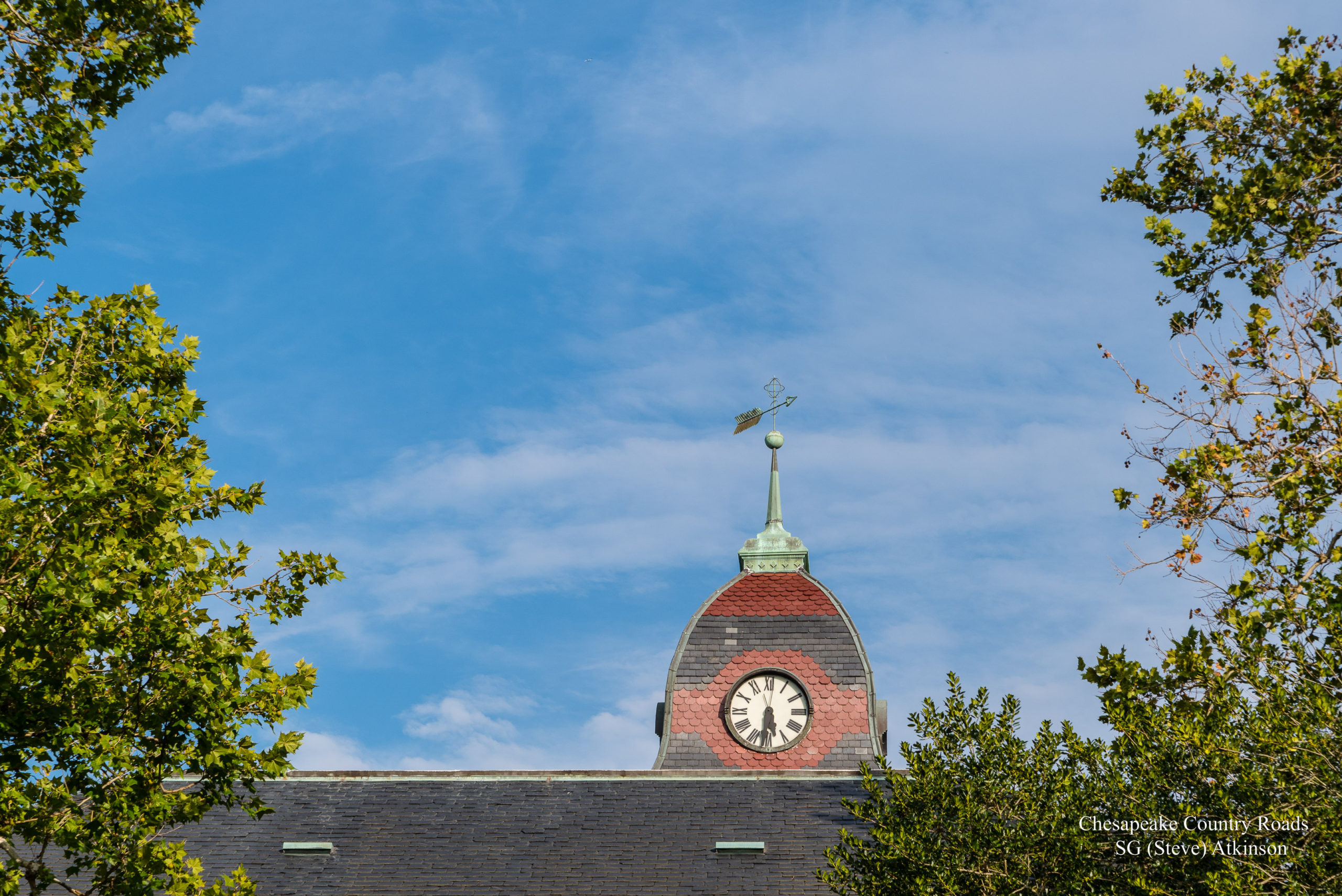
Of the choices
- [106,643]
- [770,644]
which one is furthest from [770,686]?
[106,643]

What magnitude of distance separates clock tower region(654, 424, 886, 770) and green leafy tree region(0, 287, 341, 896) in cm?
2060

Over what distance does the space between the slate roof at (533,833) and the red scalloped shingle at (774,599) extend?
9.89 m

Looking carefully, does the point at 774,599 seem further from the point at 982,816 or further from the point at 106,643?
the point at 106,643

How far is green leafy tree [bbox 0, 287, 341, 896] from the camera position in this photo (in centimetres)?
1171

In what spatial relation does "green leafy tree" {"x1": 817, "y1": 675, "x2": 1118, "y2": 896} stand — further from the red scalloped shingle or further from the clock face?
the red scalloped shingle

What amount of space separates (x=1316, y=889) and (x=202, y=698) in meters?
10.6

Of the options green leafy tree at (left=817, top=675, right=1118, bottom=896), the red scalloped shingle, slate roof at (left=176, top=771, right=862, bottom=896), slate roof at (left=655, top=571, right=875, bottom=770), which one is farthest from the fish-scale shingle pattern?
green leafy tree at (left=817, top=675, right=1118, bottom=896)

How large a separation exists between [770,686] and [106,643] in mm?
23033

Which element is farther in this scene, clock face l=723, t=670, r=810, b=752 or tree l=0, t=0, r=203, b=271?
clock face l=723, t=670, r=810, b=752

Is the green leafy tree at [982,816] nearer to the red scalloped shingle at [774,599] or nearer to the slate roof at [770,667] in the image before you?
the slate roof at [770,667]

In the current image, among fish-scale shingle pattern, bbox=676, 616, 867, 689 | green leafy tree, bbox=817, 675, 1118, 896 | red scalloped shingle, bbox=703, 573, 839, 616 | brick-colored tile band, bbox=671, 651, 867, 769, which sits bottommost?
green leafy tree, bbox=817, 675, 1118, 896

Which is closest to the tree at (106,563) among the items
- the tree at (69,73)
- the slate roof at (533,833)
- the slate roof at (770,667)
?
the tree at (69,73)

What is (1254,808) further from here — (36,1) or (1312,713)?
(36,1)

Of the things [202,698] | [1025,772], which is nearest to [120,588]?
[202,698]
